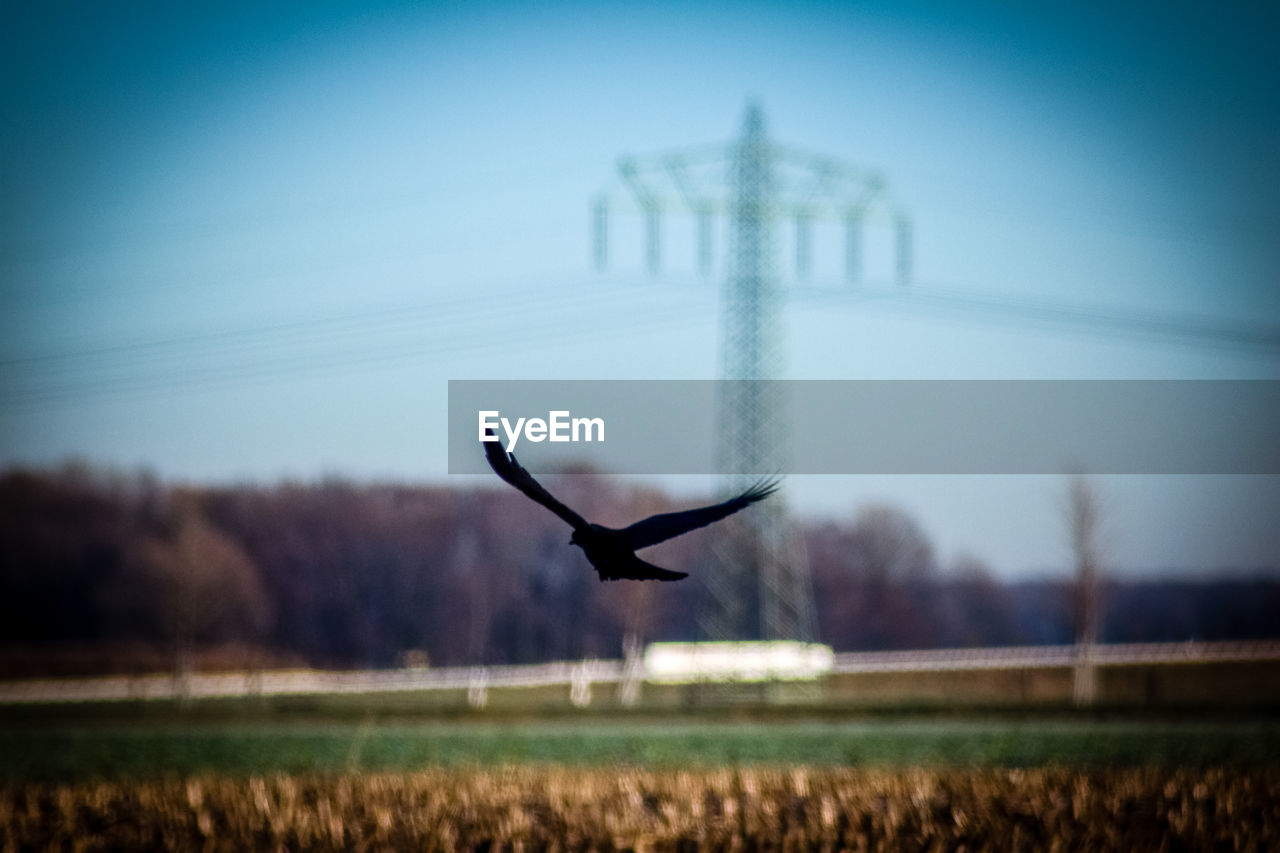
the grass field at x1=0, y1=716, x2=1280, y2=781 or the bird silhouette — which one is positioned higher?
the bird silhouette

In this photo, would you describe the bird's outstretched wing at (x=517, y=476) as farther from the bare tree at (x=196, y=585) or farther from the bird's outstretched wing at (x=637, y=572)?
the bare tree at (x=196, y=585)

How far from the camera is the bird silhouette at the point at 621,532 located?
17.5 ft

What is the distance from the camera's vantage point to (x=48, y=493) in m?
51.8

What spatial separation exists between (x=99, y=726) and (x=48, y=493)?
14.9m

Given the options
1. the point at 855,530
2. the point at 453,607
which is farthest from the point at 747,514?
the point at 855,530

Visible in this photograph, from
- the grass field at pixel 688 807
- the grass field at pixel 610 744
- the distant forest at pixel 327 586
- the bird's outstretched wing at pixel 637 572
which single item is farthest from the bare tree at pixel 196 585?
the bird's outstretched wing at pixel 637 572

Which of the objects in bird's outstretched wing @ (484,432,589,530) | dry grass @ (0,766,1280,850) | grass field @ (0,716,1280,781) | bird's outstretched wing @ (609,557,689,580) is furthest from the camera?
grass field @ (0,716,1280,781)

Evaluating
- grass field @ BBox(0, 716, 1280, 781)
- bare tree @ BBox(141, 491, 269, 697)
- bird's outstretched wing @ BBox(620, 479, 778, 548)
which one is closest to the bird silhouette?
bird's outstretched wing @ BBox(620, 479, 778, 548)

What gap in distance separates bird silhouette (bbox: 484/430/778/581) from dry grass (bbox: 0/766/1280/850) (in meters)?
9.97

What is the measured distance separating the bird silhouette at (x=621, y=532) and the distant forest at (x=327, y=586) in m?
39.1

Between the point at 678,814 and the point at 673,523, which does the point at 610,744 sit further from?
the point at 673,523

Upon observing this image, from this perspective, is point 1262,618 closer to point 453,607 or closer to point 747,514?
point 747,514

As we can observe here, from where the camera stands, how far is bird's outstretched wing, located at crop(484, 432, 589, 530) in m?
5.19

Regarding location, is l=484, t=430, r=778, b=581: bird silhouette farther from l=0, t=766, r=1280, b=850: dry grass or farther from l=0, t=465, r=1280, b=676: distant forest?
l=0, t=465, r=1280, b=676: distant forest
